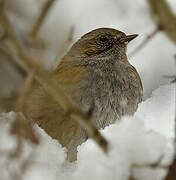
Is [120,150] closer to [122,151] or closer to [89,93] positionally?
[122,151]

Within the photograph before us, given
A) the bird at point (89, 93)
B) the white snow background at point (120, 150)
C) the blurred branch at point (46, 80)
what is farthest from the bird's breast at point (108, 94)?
the blurred branch at point (46, 80)

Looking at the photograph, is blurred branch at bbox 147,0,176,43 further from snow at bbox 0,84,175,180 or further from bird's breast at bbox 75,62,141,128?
bird's breast at bbox 75,62,141,128

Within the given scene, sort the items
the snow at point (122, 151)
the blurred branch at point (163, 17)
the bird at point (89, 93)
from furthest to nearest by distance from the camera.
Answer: the bird at point (89, 93) < the snow at point (122, 151) < the blurred branch at point (163, 17)

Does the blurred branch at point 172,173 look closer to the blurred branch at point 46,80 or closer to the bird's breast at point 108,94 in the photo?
the blurred branch at point 46,80

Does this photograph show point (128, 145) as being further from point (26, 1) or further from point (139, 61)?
point (26, 1)

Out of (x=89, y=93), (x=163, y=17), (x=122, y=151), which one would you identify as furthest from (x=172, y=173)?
(x=89, y=93)

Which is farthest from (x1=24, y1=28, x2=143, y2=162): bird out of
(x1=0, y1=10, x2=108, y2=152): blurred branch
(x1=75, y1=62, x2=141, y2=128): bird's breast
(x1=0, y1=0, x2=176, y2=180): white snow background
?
(x1=0, y1=10, x2=108, y2=152): blurred branch

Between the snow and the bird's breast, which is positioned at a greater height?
the snow
